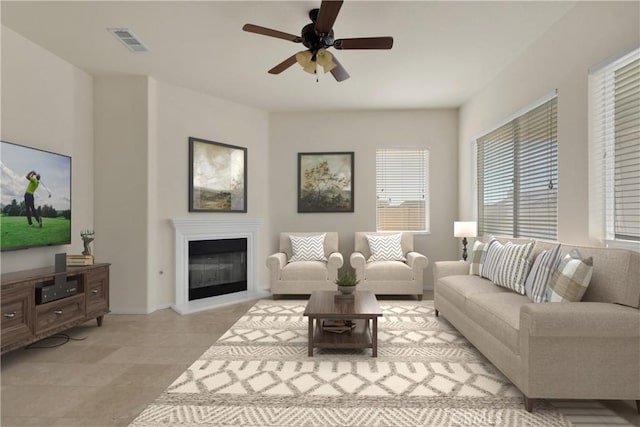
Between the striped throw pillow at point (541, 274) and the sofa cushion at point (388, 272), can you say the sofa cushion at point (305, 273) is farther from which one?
the striped throw pillow at point (541, 274)

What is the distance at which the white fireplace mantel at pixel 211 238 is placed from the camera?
4707mm

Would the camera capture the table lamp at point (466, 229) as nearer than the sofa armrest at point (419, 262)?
Yes

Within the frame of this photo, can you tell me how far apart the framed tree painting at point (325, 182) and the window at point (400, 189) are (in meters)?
0.55

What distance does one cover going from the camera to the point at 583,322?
199 centimetres

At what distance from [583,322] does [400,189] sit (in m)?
4.16

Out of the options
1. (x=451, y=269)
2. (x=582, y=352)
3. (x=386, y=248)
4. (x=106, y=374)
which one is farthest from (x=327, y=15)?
(x=386, y=248)

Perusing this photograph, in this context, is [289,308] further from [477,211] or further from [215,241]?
[477,211]

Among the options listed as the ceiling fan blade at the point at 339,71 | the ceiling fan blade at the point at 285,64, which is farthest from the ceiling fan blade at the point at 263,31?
the ceiling fan blade at the point at 339,71

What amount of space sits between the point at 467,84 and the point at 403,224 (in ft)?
7.95

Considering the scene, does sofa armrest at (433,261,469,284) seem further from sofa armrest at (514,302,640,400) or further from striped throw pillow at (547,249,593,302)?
sofa armrest at (514,302,640,400)

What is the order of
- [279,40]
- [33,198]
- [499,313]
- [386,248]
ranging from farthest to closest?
[386,248] < [279,40] < [33,198] < [499,313]

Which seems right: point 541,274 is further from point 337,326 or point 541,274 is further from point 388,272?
point 388,272

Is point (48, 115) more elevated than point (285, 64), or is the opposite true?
point (285, 64)

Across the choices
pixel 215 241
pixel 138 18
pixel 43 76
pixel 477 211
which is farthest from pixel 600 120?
pixel 43 76
